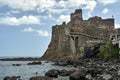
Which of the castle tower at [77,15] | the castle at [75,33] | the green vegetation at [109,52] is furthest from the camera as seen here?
the castle tower at [77,15]

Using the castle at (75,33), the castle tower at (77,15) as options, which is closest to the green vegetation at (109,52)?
the castle at (75,33)

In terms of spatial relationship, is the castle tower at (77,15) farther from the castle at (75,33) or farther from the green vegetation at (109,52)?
the green vegetation at (109,52)

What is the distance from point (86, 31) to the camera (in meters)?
157

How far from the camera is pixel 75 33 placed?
142375 millimetres

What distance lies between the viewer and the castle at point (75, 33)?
138 metres

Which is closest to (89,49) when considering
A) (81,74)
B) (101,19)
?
(81,74)

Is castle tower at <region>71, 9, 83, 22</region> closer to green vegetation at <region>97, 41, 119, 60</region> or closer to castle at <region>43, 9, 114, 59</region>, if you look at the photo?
castle at <region>43, 9, 114, 59</region>

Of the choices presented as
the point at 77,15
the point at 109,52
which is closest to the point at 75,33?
the point at 77,15

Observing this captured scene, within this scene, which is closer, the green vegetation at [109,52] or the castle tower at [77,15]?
A: the green vegetation at [109,52]

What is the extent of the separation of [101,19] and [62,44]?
3076 cm

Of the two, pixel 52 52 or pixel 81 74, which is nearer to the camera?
pixel 81 74

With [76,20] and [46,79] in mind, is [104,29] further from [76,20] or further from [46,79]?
[46,79]

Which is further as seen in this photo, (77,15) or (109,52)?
(77,15)

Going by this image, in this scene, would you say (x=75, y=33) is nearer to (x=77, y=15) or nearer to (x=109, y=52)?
(x=77, y=15)
